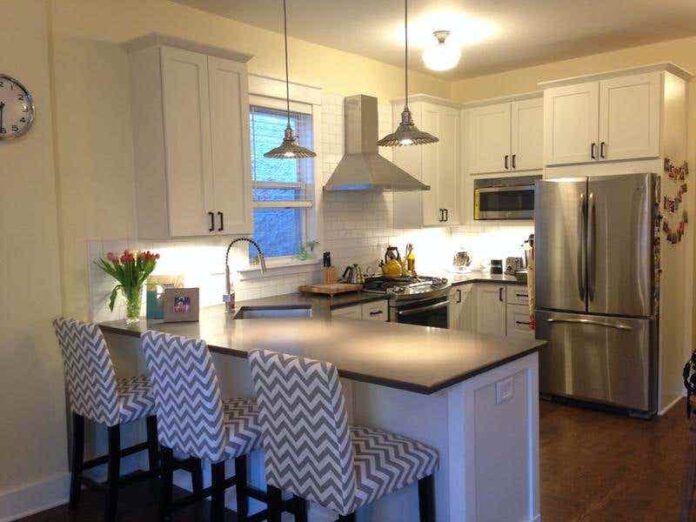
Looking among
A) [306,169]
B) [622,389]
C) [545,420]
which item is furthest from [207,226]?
[622,389]

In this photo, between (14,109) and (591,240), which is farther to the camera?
(591,240)

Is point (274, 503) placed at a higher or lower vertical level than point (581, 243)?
lower

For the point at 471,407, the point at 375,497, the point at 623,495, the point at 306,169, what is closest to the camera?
the point at 375,497

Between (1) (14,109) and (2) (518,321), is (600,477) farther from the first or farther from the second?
(1) (14,109)

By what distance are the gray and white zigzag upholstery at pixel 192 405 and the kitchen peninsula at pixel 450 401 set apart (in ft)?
0.89

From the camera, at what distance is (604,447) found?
13.3 feet

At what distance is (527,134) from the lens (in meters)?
5.61

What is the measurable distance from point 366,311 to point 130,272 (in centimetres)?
167

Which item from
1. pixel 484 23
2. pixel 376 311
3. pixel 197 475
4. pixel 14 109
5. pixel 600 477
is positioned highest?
pixel 484 23

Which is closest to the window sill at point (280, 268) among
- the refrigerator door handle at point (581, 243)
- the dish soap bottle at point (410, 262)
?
the dish soap bottle at point (410, 262)

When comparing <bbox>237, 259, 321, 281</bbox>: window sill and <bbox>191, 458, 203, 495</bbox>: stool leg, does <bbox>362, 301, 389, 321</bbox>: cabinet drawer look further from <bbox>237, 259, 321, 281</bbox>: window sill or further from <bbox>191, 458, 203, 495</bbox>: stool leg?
<bbox>191, 458, 203, 495</bbox>: stool leg

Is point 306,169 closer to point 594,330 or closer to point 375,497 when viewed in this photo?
point 594,330

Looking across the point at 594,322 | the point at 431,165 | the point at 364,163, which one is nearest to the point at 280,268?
the point at 364,163

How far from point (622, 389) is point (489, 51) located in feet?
9.11
